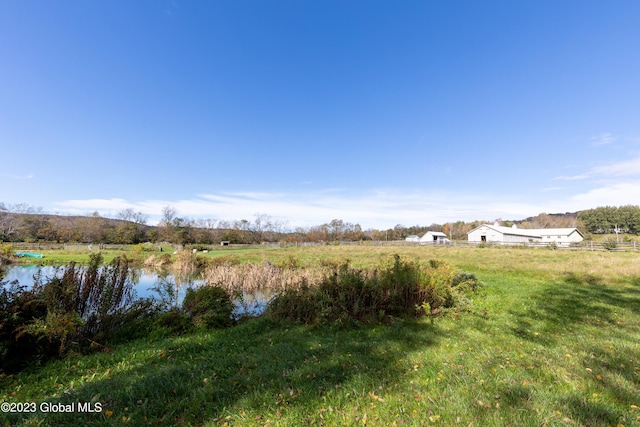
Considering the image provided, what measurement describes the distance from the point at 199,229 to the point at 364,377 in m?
74.3

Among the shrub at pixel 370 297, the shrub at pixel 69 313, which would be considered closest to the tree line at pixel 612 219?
the shrub at pixel 370 297

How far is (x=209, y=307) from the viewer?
296 inches

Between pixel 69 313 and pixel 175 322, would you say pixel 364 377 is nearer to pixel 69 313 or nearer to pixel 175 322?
pixel 175 322

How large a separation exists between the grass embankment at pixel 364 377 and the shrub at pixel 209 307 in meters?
0.56

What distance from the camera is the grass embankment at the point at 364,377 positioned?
9.73ft

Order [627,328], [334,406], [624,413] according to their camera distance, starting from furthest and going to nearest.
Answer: [627,328] < [334,406] < [624,413]

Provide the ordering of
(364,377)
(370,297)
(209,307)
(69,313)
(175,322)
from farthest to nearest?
(370,297) → (209,307) → (175,322) → (69,313) → (364,377)

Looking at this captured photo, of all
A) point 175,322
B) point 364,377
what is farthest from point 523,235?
point 175,322

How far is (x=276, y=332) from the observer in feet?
21.2

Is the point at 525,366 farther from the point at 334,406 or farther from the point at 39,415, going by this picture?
the point at 39,415

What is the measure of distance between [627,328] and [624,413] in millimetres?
4986

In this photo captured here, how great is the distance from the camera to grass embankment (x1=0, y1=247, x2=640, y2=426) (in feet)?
9.73

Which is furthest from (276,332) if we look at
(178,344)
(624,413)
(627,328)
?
(627,328)

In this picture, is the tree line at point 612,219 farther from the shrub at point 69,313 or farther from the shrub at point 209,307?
the shrub at point 69,313
